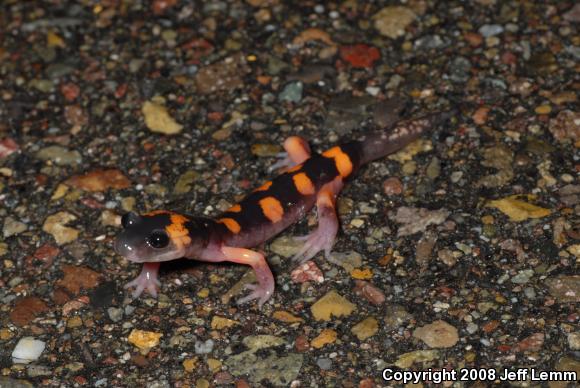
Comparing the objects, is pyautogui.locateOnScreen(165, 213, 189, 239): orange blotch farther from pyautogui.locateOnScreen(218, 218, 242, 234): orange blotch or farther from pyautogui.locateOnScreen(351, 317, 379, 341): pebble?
pyautogui.locateOnScreen(351, 317, 379, 341): pebble

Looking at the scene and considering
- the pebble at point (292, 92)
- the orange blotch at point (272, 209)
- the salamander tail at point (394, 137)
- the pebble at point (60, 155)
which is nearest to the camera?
the orange blotch at point (272, 209)

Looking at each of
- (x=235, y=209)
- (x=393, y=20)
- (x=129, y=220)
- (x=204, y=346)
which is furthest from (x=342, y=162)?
(x=393, y=20)

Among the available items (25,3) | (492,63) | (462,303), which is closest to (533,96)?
(492,63)

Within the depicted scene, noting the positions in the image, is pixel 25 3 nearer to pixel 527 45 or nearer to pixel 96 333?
pixel 96 333

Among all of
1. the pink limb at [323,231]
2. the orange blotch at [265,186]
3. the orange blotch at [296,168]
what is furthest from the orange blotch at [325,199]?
the orange blotch at [265,186]

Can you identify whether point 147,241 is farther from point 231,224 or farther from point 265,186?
point 265,186

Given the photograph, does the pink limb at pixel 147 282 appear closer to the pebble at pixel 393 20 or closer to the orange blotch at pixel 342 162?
the orange blotch at pixel 342 162
